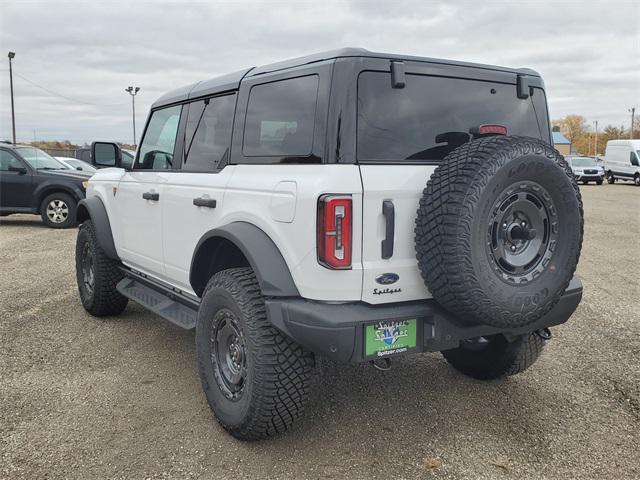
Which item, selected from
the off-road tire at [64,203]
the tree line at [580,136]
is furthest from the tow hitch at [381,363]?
the tree line at [580,136]

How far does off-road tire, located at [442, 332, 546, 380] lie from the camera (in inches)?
145

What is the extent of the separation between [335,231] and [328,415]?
1.36 metres

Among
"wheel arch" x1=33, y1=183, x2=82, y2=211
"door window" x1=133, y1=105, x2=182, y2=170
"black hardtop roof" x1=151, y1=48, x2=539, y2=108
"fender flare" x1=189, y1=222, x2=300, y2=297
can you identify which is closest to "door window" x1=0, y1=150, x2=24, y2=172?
"wheel arch" x1=33, y1=183, x2=82, y2=211

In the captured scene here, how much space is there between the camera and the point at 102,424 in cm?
327

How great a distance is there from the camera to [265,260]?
281 cm

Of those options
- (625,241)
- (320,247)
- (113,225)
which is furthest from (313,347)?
(625,241)

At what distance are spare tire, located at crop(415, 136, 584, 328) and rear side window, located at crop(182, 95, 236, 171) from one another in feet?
4.99

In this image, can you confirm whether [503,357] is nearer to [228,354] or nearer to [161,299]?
[228,354]

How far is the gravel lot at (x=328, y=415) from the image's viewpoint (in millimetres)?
2871

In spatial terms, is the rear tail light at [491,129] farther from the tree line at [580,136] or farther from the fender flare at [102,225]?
the tree line at [580,136]

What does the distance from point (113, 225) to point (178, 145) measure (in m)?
1.27

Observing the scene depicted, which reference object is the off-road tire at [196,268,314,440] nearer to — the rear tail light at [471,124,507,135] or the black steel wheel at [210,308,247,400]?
the black steel wheel at [210,308,247,400]

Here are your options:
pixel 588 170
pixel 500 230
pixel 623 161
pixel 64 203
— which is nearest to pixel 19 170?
pixel 64 203

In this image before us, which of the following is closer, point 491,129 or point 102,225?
point 491,129
